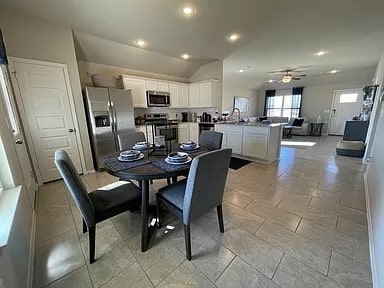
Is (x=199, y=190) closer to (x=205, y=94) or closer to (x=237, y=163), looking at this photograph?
(x=237, y=163)

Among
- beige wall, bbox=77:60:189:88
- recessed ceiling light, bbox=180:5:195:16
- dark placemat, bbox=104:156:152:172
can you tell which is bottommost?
dark placemat, bbox=104:156:152:172

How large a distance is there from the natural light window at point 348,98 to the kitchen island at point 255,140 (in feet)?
→ 20.7

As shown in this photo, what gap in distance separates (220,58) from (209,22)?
191 cm

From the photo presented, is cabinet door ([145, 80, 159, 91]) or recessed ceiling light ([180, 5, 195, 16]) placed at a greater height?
recessed ceiling light ([180, 5, 195, 16])

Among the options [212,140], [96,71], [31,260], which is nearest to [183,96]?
[96,71]

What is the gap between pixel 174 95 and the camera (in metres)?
5.08

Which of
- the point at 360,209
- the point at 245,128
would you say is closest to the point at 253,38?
the point at 245,128

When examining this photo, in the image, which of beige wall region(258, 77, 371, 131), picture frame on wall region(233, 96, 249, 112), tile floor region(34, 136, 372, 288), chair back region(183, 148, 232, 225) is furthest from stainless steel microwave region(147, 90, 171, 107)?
beige wall region(258, 77, 371, 131)

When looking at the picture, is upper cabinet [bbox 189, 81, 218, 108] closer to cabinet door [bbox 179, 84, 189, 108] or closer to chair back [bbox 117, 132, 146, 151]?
cabinet door [bbox 179, 84, 189, 108]

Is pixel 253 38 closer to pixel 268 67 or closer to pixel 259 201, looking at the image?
pixel 268 67

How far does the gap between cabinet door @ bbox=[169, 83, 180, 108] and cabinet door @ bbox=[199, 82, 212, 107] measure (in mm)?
724

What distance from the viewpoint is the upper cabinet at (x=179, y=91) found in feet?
14.0

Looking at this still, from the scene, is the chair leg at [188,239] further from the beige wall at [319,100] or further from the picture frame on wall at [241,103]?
the beige wall at [319,100]

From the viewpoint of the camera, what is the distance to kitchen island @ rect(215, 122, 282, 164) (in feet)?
12.5
